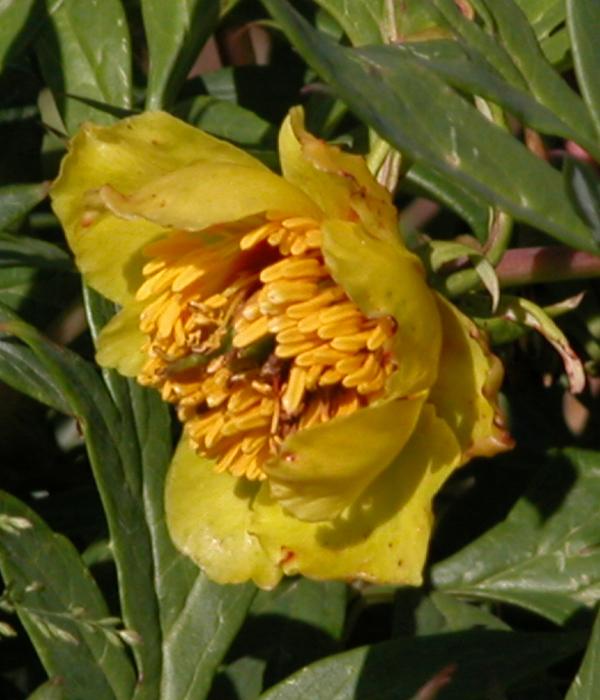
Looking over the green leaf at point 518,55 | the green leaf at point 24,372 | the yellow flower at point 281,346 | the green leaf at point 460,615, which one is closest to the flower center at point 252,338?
the yellow flower at point 281,346

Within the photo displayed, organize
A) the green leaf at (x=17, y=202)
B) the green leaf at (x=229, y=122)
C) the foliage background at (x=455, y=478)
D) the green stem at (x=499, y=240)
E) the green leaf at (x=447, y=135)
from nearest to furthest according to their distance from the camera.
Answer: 1. the green leaf at (x=447, y=135)
2. the foliage background at (x=455, y=478)
3. the green stem at (x=499, y=240)
4. the green leaf at (x=17, y=202)
5. the green leaf at (x=229, y=122)

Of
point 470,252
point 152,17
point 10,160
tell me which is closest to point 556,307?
point 470,252

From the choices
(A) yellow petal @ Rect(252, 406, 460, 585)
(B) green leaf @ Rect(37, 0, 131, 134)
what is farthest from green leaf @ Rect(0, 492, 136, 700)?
(B) green leaf @ Rect(37, 0, 131, 134)

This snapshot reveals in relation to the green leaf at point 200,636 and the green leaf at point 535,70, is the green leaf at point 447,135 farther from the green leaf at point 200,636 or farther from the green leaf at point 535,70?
the green leaf at point 200,636

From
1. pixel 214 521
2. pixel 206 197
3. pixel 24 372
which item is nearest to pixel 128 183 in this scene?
pixel 206 197

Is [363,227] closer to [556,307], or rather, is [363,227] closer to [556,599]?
[556,307]

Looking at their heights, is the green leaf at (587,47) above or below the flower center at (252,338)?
above

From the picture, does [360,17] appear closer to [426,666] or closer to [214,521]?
[214,521]
